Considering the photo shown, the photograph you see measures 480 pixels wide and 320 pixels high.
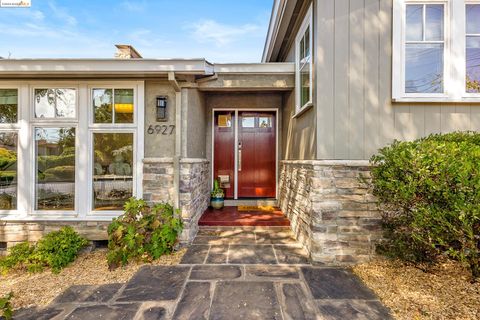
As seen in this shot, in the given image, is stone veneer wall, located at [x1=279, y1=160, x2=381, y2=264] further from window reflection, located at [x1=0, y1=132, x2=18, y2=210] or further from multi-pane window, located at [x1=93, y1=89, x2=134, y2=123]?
window reflection, located at [x1=0, y1=132, x2=18, y2=210]

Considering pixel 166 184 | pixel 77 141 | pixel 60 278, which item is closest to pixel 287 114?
pixel 166 184

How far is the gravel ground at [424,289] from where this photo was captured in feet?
6.98

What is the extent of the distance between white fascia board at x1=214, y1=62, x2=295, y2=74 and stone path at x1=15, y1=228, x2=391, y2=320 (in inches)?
109

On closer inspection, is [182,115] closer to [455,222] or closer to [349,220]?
[349,220]

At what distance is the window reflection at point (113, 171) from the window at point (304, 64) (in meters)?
2.61

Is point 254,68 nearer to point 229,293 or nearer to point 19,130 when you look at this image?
point 229,293

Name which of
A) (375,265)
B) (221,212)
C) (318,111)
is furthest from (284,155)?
(375,265)

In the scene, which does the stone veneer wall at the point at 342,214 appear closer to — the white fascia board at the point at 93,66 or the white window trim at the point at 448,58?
the white window trim at the point at 448,58

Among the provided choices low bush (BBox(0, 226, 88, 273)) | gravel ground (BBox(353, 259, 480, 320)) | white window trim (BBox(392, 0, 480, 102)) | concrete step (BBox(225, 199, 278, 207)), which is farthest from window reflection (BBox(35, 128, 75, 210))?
white window trim (BBox(392, 0, 480, 102))

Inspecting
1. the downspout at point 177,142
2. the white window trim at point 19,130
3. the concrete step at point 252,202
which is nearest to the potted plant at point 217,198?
the concrete step at point 252,202

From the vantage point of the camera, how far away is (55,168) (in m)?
3.71

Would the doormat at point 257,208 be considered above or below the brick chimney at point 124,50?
below

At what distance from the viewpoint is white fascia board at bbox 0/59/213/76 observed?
11.0ft

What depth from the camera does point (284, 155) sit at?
516 cm
